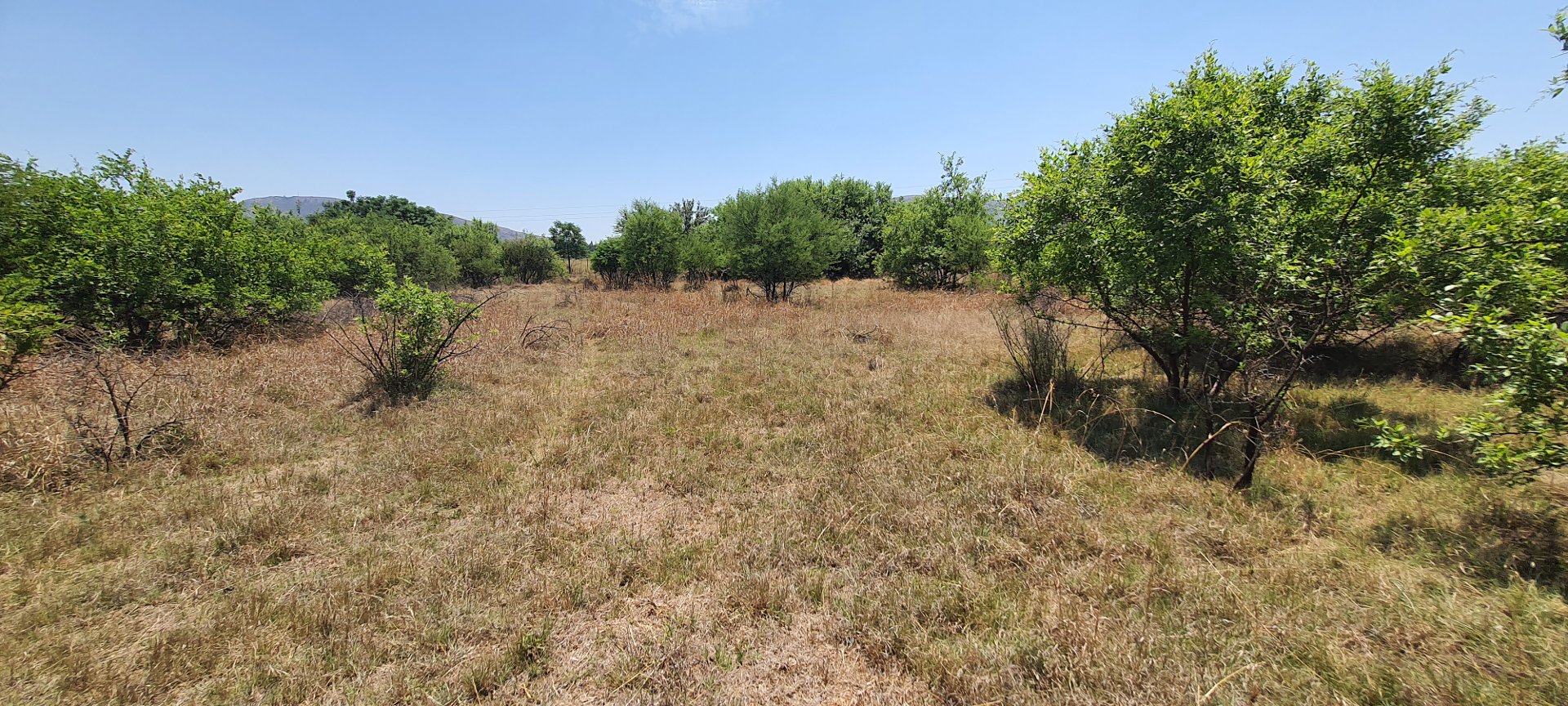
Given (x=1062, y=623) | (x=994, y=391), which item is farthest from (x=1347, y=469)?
(x=1062, y=623)

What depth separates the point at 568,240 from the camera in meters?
60.5

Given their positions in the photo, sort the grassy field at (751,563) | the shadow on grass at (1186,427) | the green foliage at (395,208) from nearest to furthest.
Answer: the grassy field at (751,563), the shadow on grass at (1186,427), the green foliage at (395,208)

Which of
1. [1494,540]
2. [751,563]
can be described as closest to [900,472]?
[751,563]

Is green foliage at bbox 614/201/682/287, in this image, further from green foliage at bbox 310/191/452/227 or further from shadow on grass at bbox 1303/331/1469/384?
green foliage at bbox 310/191/452/227

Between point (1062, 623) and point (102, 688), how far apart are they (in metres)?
5.24

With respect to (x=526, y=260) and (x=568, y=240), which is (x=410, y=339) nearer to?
(x=526, y=260)

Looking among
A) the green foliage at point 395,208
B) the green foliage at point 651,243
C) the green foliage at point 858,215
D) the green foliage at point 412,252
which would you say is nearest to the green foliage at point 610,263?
the green foliage at point 651,243

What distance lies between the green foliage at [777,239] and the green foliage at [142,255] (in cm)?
1427

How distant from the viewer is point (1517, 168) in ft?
20.4

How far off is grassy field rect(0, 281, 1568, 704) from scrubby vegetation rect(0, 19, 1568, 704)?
0.03m

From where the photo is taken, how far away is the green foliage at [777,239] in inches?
808

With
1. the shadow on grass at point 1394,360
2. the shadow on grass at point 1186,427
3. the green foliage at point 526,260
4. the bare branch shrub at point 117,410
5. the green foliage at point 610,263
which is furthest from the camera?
the green foliage at point 526,260

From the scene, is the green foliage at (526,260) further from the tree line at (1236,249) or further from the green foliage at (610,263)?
the tree line at (1236,249)

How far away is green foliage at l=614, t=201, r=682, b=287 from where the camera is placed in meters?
26.1
